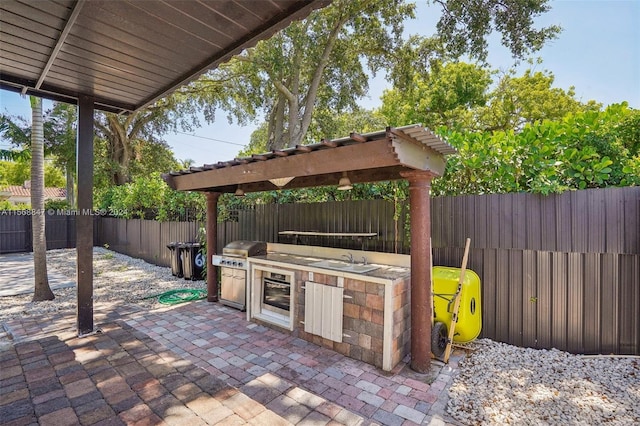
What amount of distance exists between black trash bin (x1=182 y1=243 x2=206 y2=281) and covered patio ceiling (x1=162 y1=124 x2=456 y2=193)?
3.18 m

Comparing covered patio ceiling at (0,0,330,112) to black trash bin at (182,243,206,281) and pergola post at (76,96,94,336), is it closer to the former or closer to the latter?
pergola post at (76,96,94,336)

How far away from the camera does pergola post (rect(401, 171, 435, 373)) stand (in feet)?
10.5

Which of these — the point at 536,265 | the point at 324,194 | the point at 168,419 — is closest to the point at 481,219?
the point at 536,265

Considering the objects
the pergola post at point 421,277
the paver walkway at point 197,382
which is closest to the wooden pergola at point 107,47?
the paver walkway at point 197,382

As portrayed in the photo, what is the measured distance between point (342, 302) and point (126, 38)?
3.28 m

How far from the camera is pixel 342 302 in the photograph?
3.52m

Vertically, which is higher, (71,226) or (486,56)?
(486,56)

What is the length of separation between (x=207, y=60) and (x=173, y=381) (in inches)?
120

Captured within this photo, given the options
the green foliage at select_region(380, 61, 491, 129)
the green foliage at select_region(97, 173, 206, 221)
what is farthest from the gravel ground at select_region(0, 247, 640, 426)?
the green foliage at select_region(380, 61, 491, 129)

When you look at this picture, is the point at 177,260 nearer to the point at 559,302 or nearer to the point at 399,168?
the point at 399,168

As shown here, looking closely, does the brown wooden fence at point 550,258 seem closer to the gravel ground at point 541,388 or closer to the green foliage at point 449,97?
the gravel ground at point 541,388

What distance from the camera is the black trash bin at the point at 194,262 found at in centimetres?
722

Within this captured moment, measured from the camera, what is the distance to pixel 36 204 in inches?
221

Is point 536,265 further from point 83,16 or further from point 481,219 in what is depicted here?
point 83,16
